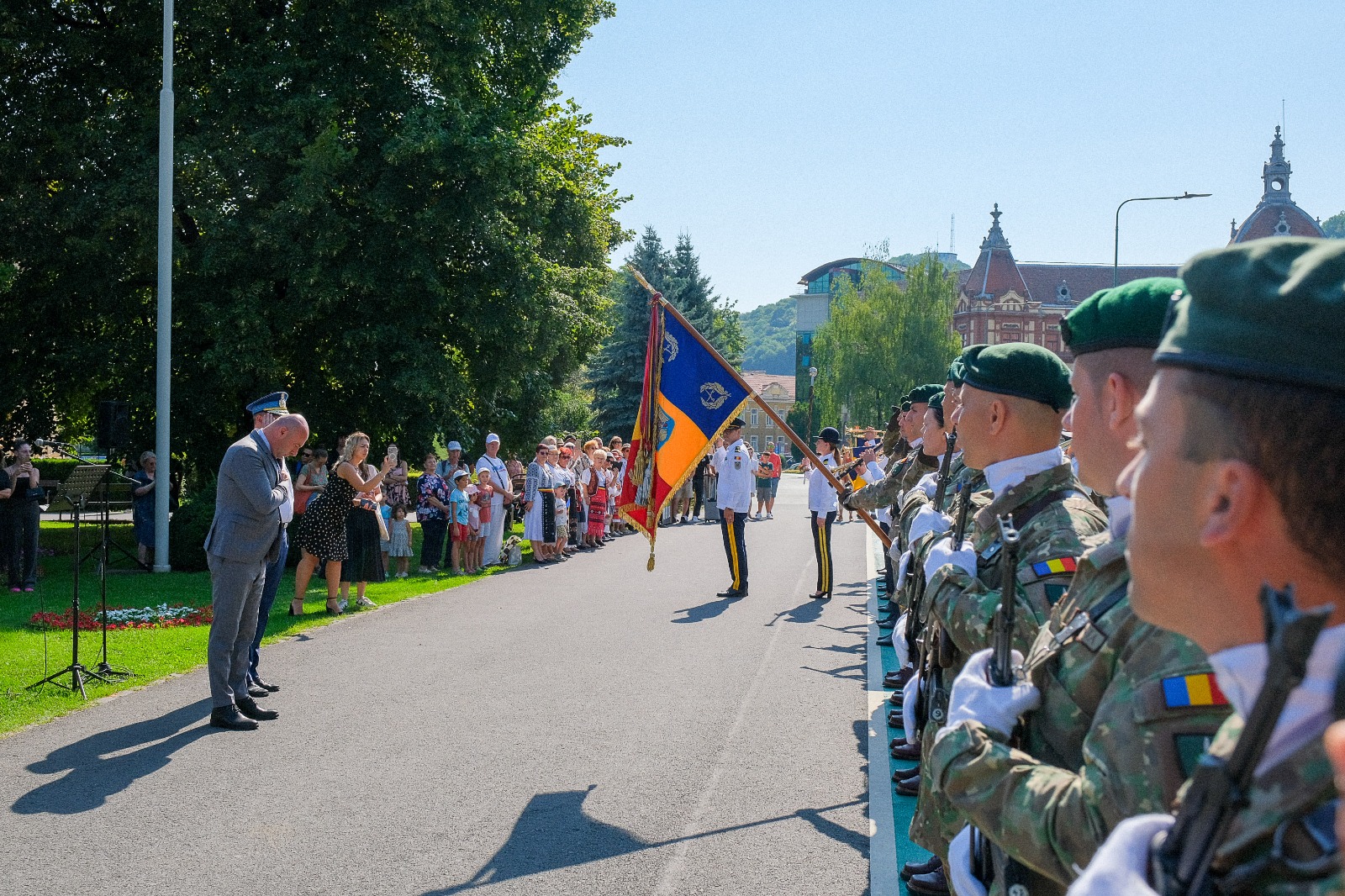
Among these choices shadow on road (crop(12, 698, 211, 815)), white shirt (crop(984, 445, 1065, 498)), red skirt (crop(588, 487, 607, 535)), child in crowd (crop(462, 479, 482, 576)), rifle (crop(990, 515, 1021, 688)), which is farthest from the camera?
red skirt (crop(588, 487, 607, 535))

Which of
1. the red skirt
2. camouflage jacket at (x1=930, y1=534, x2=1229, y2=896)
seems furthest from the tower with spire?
camouflage jacket at (x1=930, y1=534, x2=1229, y2=896)

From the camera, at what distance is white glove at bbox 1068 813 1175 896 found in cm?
123

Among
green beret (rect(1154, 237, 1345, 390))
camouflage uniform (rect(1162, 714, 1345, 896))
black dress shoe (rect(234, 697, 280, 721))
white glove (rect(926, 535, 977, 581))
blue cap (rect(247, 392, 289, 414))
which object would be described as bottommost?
black dress shoe (rect(234, 697, 280, 721))

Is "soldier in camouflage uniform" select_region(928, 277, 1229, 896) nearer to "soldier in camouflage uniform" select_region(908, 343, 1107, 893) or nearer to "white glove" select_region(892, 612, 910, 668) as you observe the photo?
"soldier in camouflage uniform" select_region(908, 343, 1107, 893)

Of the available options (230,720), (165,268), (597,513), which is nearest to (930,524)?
(230,720)

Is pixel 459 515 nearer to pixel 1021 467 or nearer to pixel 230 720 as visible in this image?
pixel 230 720

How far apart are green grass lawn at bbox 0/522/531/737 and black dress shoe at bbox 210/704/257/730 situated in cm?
123

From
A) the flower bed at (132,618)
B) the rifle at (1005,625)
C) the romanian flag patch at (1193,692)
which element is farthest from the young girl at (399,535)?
the romanian flag patch at (1193,692)

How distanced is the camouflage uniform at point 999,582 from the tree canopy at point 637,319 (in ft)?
145

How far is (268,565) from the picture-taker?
8172 millimetres

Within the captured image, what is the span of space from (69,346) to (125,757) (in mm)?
15066

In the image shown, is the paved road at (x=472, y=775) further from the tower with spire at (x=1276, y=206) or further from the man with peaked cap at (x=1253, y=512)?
the tower with spire at (x=1276, y=206)

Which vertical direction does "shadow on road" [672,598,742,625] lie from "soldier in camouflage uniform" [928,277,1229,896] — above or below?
below

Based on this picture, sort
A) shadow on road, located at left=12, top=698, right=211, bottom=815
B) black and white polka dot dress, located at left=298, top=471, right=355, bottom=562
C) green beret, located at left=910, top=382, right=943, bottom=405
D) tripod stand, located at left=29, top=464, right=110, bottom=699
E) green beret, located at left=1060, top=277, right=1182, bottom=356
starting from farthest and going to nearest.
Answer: black and white polka dot dress, located at left=298, top=471, right=355, bottom=562
green beret, located at left=910, top=382, right=943, bottom=405
tripod stand, located at left=29, top=464, right=110, bottom=699
shadow on road, located at left=12, top=698, right=211, bottom=815
green beret, located at left=1060, top=277, right=1182, bottom=356
